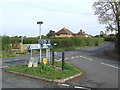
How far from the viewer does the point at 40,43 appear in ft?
40.6

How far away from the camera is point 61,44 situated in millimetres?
35125

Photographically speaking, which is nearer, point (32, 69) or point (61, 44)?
point (32, 69)

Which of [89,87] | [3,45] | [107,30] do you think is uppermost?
[107,30]

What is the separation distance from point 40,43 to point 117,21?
52.4ft

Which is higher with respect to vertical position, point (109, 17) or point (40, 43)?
point (109, 17)

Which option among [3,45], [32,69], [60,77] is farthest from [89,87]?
[3,45]

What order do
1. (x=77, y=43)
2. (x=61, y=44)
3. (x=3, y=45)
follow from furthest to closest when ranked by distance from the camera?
(x=77, y=43), (x=61, y=44), (x=3, y=45)

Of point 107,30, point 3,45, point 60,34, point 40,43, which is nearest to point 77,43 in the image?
point 107,30

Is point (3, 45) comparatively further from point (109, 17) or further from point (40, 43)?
point (109, 17)

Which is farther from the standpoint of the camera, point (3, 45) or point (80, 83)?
point (3, 45)

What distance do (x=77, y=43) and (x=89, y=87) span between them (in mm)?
33545

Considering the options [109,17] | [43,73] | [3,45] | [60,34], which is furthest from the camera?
[60,34]

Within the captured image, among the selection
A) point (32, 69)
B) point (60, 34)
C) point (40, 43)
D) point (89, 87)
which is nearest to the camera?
point (89, 87)

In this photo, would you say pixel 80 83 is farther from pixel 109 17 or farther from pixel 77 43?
pixel 77 43
